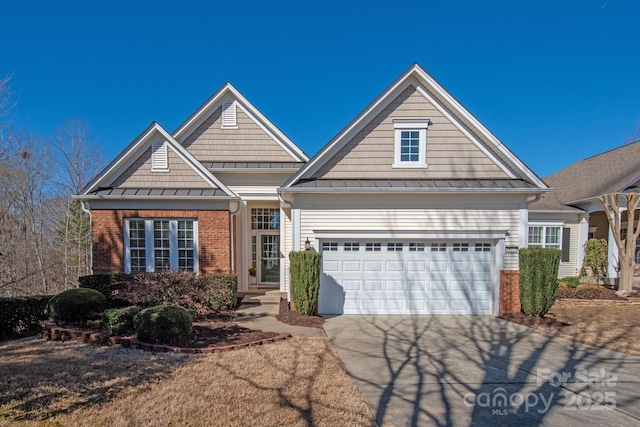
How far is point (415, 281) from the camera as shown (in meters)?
9.36

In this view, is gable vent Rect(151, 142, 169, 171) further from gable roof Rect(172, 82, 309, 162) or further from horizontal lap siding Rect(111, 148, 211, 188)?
gable roof Rect(172, 82, 309, 162)

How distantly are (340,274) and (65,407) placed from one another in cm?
676

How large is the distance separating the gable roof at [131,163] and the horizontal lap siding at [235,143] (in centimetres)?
201

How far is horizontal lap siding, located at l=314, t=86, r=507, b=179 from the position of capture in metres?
9.62

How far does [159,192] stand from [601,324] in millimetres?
13848

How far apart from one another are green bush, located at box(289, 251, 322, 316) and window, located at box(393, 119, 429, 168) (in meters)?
→ 4.07

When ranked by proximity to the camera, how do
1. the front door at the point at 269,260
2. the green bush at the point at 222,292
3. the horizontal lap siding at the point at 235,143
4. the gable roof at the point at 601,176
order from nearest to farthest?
1. the green bush at the point at 222,292
2. the horizontal lap siding at the point at 235,143
3. the front door at the point at 269,260
4. the gable roof at the point at 601,176

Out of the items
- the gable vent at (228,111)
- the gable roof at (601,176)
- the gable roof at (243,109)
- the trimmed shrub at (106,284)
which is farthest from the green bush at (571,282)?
the trimmed shrub at (106,284)

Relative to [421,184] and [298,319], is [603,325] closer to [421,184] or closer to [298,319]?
[421,184]

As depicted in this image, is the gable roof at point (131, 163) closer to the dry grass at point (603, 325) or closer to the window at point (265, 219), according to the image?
the window at point (265, 219)

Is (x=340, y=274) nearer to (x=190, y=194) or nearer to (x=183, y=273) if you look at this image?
(x=183, y=273)

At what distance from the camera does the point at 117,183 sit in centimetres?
1025

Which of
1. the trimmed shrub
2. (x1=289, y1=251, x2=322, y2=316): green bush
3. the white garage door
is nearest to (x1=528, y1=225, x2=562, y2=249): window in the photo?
the white garage door

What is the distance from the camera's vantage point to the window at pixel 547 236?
15.2m
